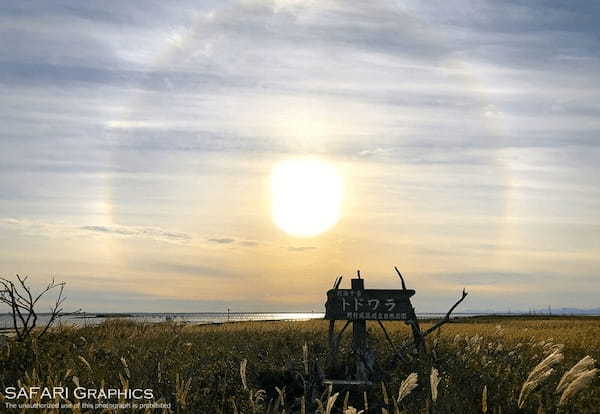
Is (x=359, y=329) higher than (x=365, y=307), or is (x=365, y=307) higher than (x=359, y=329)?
(x=365, y=307)

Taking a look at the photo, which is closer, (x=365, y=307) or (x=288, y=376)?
(x=288, y=376)

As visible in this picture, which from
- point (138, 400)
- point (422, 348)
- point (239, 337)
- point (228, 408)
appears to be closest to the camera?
A: point (138, 400)

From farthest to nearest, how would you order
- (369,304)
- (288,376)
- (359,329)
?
(369,304), (359,329), (288,376)

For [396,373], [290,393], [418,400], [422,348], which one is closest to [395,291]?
[422,348]

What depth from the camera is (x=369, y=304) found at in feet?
40.0

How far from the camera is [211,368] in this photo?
991 cm

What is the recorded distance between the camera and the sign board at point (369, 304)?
12.1m

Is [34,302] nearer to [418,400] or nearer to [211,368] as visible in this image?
[211,368]

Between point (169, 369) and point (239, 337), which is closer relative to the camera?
point (169, 369)

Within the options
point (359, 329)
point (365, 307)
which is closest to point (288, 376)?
point (359, 329)

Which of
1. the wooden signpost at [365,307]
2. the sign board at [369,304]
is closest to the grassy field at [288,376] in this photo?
the wooden signpost at [365,307]

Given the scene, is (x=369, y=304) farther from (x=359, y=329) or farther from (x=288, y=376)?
(x=288, y=376)

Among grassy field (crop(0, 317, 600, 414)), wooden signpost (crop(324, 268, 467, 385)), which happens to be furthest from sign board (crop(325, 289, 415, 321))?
grassy field (crop(0, 317, 600, 414))

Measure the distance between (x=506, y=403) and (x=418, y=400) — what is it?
1.18 meters
